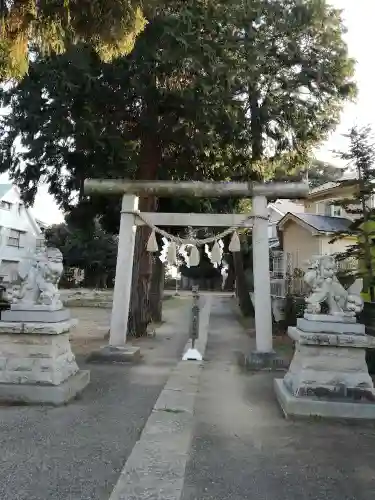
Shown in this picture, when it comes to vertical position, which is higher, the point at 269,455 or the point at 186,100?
the point at 186,100

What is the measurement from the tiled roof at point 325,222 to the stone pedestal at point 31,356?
36.2 ft

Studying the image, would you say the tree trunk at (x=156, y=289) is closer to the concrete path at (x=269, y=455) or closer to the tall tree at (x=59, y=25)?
the concrete path at (x=269, y=455)

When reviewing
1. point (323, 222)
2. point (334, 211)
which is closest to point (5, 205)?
point (334, 211)

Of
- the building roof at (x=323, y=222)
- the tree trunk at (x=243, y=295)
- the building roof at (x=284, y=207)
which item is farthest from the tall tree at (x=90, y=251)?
the building roof at (x=323, y=222)

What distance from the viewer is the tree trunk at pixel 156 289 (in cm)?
1532

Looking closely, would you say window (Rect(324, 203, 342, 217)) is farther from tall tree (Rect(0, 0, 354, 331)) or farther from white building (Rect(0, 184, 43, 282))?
white building (Rect(0, 184, 43, 282))

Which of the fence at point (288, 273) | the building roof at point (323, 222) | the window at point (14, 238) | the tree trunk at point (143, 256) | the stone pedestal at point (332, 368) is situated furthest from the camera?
the window at point (14, 238)

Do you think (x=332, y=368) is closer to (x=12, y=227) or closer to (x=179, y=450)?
(x=179, y=450)

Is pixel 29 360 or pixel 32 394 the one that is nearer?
pixel 32 394

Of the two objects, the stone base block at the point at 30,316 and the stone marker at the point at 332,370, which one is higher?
the stone base block at the point at 30,316

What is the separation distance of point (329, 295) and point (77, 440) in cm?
341

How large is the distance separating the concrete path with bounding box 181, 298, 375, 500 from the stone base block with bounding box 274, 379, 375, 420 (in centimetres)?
14

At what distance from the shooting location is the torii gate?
8.74 m

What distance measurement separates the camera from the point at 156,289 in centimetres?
1545
